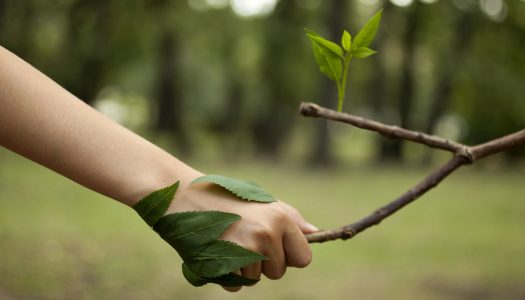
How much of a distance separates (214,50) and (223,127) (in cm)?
649

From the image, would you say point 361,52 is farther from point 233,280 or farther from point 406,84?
point 406,84

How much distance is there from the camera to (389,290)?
567 cm

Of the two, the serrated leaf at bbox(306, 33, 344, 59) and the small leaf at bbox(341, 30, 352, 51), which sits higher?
the small leaf at bbox(341, 30, 352, 51)

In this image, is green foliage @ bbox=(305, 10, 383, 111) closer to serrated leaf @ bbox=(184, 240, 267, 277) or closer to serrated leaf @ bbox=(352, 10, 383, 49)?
serrated leaf @ bbox=(352, 10, 383, 49)

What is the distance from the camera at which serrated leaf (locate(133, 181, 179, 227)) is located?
3.56 ft

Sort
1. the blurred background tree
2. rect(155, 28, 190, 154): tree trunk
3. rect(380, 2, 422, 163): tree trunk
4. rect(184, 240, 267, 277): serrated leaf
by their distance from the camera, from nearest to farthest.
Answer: rect(184, 240, 267, 277): serrated leaf < the blurred background tree < rect(380, 2, 422, 163): tree trunk < rect(155, 28, 190, 154): tree trunk

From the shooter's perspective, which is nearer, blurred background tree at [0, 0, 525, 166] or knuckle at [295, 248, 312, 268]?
knuckle at [295, 248, 312, 268]

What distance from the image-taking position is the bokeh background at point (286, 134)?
A: 5.77 m

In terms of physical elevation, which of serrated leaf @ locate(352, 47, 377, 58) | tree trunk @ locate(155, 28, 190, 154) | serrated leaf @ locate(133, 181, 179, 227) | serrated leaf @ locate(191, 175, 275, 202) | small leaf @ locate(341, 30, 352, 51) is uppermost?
small leaf @ locate(341, 30, 352, 51)

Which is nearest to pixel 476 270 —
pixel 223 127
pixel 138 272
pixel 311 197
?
pixel 138 272

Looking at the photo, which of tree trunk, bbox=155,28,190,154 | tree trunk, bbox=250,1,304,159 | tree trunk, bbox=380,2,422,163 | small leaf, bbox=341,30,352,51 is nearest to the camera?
small leaf, bbox=341,30,352,51

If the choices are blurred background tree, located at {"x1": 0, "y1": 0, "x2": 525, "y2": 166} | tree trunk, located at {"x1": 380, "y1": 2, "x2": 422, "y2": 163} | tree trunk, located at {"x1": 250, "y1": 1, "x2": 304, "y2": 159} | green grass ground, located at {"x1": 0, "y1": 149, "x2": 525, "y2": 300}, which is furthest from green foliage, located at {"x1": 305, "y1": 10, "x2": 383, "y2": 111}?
tree trunk, located at {"x1": 380, "y1": 2, "x2": 422, "y2": 163}

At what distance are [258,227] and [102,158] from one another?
1.07ft

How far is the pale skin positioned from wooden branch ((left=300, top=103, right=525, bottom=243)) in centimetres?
8
